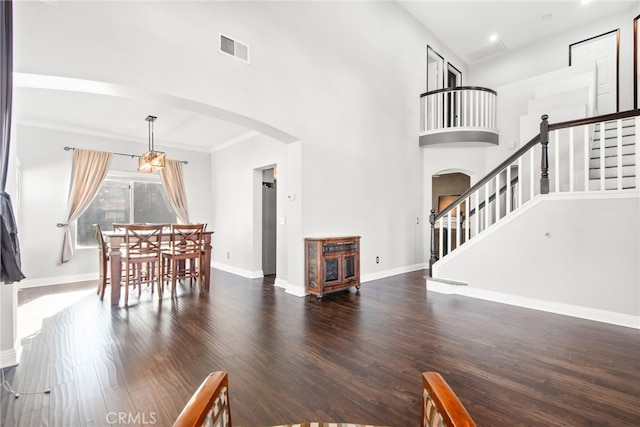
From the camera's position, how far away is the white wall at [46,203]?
17.4 feet

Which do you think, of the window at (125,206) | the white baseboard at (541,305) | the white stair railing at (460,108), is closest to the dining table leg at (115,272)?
the window at (125,206)

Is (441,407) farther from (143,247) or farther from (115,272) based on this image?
(143,247)

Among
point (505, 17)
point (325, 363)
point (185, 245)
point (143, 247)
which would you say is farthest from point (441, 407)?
point (505, 17)

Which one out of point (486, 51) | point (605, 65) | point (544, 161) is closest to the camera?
point (544, 161)

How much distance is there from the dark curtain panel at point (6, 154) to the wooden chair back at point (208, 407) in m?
2.15

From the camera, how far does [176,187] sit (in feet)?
23.1

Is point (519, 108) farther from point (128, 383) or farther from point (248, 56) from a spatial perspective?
point (128, 383)

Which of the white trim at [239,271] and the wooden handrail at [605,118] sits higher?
the wooden handrail at [605,118]

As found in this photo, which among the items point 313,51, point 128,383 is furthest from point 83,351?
point 313,51

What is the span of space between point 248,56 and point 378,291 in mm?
3934

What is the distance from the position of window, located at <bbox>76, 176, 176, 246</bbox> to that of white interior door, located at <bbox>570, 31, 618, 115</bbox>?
10052 millimetres

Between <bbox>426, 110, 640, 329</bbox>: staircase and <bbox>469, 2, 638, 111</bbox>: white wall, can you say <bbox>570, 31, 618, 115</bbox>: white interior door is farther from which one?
<bbox>426, 110, 640, 329</bbox>: staircase

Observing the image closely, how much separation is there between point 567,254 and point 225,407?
14.0 ft

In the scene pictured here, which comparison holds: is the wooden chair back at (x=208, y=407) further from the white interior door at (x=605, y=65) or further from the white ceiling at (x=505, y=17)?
the white interior door at (x=605, y=65)
